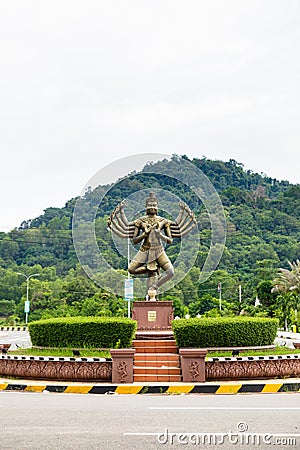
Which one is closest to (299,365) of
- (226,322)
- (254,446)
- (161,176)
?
(226,322)

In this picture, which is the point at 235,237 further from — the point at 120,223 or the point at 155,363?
the point at 155,363

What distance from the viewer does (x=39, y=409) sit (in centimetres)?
843

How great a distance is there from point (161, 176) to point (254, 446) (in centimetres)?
1415

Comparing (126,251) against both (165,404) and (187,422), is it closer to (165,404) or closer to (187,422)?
(165,404)

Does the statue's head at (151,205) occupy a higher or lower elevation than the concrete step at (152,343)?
higher

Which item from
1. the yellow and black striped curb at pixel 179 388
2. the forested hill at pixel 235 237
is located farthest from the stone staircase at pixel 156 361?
the forested hill at pixel 235 237

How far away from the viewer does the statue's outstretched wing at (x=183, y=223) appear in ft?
61.2

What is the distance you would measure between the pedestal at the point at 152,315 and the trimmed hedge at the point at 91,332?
9.41 feet

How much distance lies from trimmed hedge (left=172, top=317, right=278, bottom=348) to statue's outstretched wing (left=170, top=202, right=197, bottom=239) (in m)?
4.91

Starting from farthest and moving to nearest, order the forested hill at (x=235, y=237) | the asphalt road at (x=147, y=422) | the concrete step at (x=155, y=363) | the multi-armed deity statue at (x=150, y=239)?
the forested hill at (x=235, y=237), the multi-armed deity statue at (x=150, y=239), the concrete step at (x=155, y=363), the asphalt road at (x=147, y=422)

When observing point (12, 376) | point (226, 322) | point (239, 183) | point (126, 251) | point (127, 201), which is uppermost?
point (239, 183)

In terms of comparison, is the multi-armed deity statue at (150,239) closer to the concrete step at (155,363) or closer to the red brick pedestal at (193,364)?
the concrete step at (155,363)

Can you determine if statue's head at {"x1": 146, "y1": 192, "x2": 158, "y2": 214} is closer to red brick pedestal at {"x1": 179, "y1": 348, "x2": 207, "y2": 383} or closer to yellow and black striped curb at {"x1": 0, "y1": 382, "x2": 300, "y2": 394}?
red brick pedestal at {"x1": 179, "y1": 348, "x2": 207, "y2": 383}

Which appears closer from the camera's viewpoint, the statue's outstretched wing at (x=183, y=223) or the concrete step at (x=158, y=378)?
the concrete step at (x=158, y=378)
